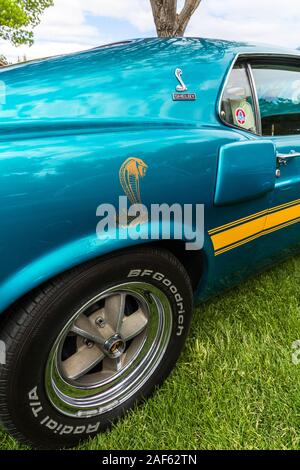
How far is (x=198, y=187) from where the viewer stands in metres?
1.50

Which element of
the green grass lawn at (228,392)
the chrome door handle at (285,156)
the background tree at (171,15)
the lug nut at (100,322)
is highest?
the background tree at (171,15)

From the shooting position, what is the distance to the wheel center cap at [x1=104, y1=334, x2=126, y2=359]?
1551mm

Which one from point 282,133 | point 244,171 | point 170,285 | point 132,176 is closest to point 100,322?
point 170,285

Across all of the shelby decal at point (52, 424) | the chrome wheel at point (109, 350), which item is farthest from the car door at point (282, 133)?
the shelby decal at point (52, 424)

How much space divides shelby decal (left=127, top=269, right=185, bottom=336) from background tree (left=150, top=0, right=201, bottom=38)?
19.1 ft

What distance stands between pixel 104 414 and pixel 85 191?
970mm

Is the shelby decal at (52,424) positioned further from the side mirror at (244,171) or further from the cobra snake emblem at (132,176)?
the side mirror at (244,171)

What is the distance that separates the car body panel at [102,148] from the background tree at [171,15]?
16.5 feet

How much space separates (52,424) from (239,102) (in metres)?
1.64

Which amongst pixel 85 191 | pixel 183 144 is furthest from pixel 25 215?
pixel 183 144

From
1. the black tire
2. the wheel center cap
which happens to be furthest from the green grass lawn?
the wheel center cap

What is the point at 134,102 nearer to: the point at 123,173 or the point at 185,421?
the point at 123,173

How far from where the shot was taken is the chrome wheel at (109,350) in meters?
1.45

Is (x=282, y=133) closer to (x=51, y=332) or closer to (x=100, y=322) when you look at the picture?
(x=100, y=322)
